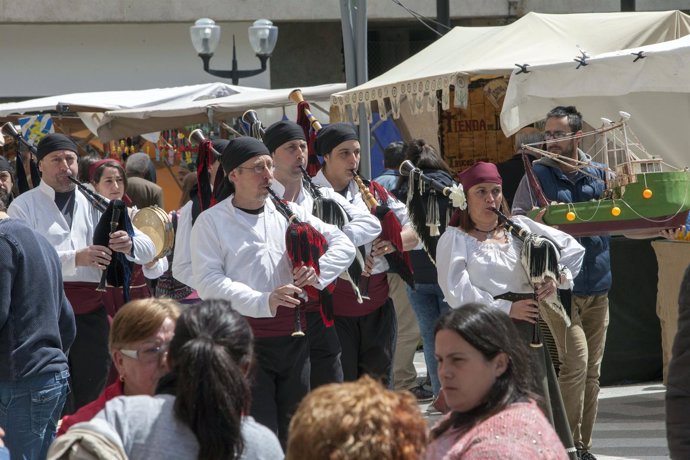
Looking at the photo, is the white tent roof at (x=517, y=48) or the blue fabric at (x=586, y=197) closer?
the blue fabric at (x=586, y=197)

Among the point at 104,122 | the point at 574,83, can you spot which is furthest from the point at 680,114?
the point at 104,122

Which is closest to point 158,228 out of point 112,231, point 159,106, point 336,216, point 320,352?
point 112,231

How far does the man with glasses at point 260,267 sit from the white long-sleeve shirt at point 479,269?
2.38ft

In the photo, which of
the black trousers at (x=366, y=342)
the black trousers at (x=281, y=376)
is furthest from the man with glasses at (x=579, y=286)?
the black trousers at (x=281, y=376)

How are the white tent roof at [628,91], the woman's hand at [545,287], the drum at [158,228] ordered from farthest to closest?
the drum at [158,228] → the white tent roof at [628,91] → the woman's hand at [545,287]

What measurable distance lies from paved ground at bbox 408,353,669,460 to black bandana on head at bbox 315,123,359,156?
7.38ft

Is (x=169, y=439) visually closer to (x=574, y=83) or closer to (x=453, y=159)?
(x=574, y=83)

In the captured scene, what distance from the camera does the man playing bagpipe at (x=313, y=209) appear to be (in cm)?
673

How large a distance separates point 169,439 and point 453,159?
9840 millimetres

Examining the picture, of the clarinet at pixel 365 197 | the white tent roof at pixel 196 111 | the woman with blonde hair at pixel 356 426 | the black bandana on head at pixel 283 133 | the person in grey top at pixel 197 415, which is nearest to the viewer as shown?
the woman with blonde hair at pixel 356 426

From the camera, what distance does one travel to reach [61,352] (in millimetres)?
5855

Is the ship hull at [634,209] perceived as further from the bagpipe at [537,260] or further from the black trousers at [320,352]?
the black trousers at [320,352]

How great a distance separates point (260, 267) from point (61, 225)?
1897mm

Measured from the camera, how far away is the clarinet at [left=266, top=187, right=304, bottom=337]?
6.31 meters
